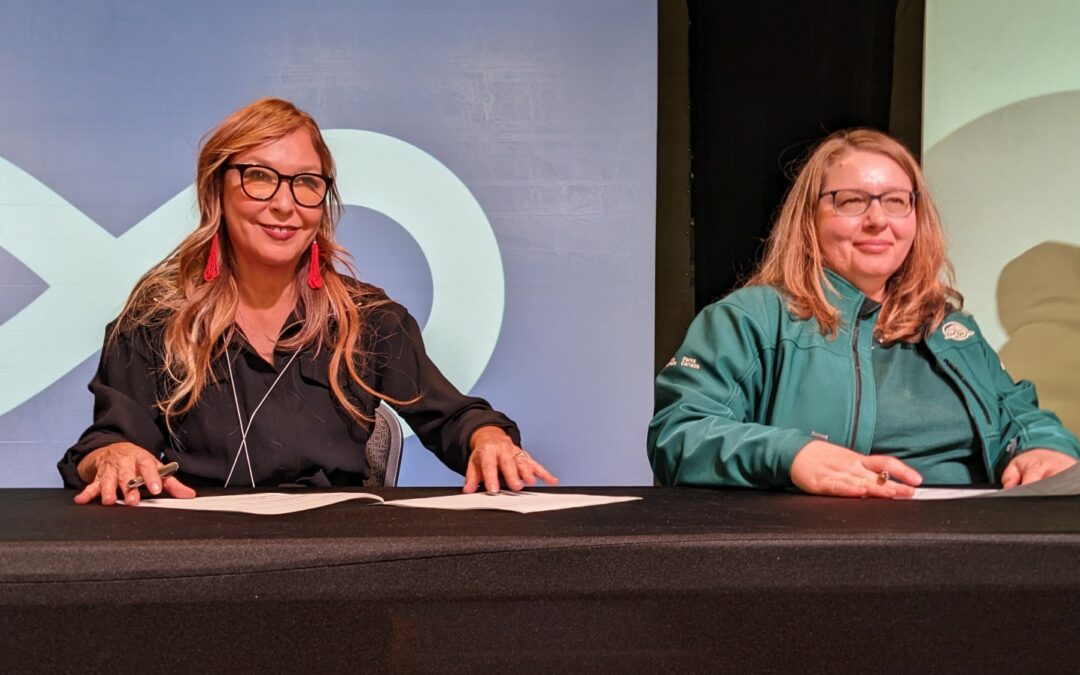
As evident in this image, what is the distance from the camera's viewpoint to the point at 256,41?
2902 mm

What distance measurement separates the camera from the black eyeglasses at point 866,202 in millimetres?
2053

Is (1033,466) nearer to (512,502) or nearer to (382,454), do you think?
(512,502)

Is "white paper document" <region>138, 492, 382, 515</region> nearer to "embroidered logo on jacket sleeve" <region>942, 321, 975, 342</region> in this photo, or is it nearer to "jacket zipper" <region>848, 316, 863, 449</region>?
"jacket zipper" <region>848, 316, 863, 449</region>

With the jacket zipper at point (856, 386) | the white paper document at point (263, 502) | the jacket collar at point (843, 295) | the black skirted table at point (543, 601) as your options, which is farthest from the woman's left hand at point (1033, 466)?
the white paper document at point (263, 502)

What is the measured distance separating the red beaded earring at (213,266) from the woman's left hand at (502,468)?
0.72 meters

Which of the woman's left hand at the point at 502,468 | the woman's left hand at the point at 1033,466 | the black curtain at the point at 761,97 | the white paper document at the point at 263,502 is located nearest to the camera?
the white paper document at the point at 263,502

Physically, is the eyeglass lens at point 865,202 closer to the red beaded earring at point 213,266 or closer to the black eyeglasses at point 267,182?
the black eyeglasses at point 267,182

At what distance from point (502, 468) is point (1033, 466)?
91 centimetres

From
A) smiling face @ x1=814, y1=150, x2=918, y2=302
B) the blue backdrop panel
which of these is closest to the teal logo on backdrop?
the blue backdrop panel

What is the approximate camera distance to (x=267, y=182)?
2.05m

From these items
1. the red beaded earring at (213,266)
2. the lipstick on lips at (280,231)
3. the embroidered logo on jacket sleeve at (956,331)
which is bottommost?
the embroidered logo on jacket sleeve at (956,331)

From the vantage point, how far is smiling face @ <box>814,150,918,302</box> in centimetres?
204

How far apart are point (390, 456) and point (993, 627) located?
127 cm

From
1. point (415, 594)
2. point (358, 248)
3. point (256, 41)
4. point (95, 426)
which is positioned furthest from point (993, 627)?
point (256, 41)
